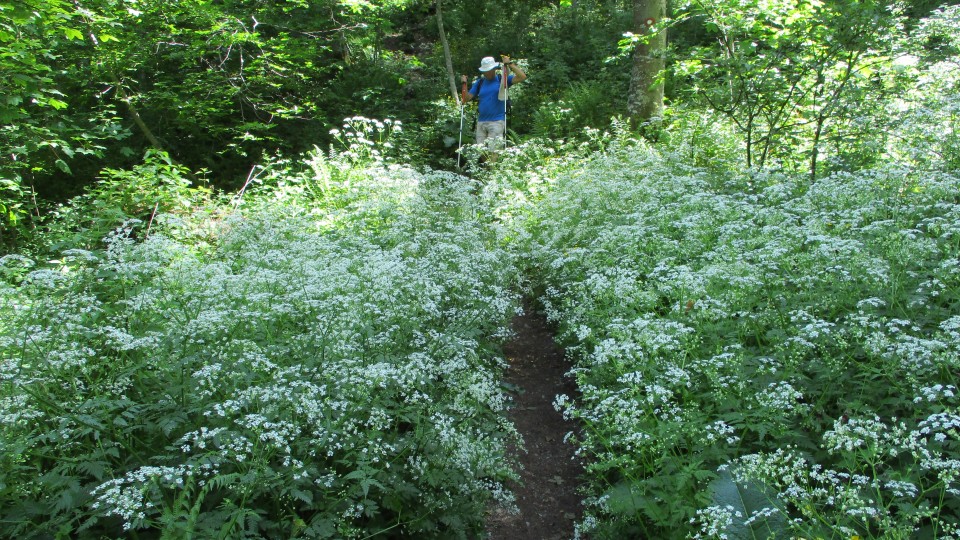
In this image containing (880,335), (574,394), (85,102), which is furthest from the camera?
(85,102)

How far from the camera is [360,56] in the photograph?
1852 cm

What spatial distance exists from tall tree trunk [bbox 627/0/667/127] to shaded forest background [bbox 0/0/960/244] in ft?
0.51

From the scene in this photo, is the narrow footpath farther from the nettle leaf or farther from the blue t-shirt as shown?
the blue t-shirt

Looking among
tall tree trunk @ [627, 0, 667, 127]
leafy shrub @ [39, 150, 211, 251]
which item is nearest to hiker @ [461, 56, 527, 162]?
tall tree trunk @ [627, 0, 667, 127]

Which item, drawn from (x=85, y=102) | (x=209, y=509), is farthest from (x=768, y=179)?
(x=85, y=102)

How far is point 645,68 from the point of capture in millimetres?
12125

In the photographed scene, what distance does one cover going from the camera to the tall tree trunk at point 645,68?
11.8 meters

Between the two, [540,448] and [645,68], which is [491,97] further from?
[540,448]

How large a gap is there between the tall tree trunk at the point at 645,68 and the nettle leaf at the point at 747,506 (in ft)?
31.6

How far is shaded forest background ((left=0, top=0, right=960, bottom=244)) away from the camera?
805cm

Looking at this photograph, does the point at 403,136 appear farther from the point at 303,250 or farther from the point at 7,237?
the point at 303,250

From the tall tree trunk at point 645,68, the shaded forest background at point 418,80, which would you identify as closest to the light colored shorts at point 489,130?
the shaded forest background at point 418,80

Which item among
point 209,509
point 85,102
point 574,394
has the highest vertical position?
point 85,102

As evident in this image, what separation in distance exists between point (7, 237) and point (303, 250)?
27.0 ft
